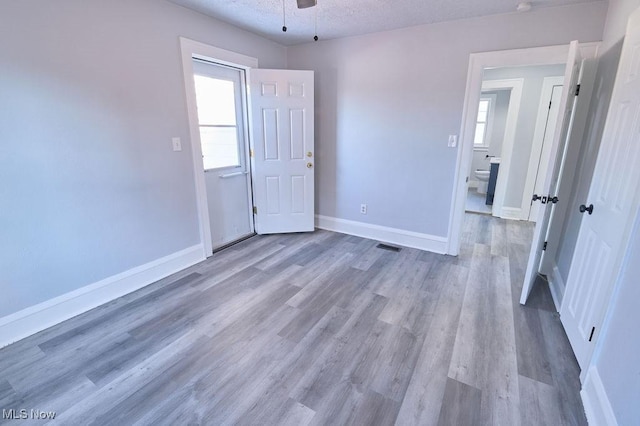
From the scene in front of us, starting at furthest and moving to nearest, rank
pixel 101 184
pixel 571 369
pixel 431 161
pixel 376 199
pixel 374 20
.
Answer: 1. pixel 376 199
2. pixel 431 161
3. pixel 374 20
4. pixel 101 184
5. pixel 571 369

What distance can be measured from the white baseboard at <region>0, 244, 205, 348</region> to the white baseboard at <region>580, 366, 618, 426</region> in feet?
10.3

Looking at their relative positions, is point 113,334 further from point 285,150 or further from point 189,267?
A: point 285,150

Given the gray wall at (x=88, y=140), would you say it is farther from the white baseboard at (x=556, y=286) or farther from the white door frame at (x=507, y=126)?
the white door frame at (x=507, y=126)

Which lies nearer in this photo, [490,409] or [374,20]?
[490,409]

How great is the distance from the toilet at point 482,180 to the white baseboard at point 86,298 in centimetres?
587

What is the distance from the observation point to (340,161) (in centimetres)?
389

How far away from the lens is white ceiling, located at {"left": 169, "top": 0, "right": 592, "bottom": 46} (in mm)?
2498

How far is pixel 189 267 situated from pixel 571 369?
3126mm

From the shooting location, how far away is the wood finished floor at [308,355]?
1.48m

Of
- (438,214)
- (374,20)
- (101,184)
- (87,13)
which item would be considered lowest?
(438,214)

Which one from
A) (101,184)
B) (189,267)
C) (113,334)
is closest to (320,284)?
(189,267)

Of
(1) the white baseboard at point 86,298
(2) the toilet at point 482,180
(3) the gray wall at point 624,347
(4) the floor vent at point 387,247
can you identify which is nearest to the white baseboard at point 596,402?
(3) the gray wall at point 624,347

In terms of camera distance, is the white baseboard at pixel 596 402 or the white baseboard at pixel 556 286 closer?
the white baseboard at pixel 596 402

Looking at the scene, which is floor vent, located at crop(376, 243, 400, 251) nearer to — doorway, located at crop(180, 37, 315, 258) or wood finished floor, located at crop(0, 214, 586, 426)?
wood finished floor, located at crop(0, 214, 586, 426)
